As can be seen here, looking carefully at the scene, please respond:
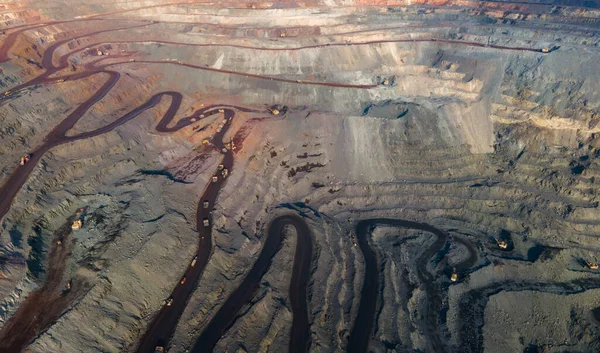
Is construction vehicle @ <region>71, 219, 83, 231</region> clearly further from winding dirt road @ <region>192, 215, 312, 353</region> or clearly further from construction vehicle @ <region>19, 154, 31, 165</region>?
winding dirt road @ <region>192, 215, 312, 353</region>

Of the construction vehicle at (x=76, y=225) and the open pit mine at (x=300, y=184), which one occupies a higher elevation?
the open pit mine at (x=300, y=184)

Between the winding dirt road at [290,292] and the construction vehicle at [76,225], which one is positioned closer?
the winding dirt road at [290,292]

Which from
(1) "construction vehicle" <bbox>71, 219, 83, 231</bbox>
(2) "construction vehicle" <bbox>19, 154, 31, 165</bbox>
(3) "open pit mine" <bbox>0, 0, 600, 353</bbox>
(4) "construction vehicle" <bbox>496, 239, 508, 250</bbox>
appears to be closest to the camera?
(3) "open pit mine" <bbox>0, 0, 600, 353</bbox>

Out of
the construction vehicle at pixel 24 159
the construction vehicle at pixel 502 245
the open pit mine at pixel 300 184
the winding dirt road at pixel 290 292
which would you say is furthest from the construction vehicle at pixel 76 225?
the construction vehicle at pixel 502 245

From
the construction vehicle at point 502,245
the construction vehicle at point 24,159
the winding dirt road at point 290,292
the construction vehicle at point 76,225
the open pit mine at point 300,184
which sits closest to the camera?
the winding dirt road at point 290,292

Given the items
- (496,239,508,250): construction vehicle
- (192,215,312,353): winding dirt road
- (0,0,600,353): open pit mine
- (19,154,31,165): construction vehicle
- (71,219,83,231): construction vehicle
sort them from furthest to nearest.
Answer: (496,239,508,250): construction vehicle → (19,154,31,165): construction vehicle → (71,219,83,231): construction vehicle → (0,0,600,353): open pit mine → (192,215,312,353): winding dirt road

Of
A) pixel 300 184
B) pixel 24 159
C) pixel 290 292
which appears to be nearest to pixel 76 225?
pixel 24 159

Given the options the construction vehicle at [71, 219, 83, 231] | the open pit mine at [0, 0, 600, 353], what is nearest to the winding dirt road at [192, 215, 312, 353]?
the open pit mine at [0, 0, 600, 353]

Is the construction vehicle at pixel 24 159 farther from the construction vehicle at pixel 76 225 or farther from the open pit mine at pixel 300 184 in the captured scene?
the construction vehicle at pixel 76 225
